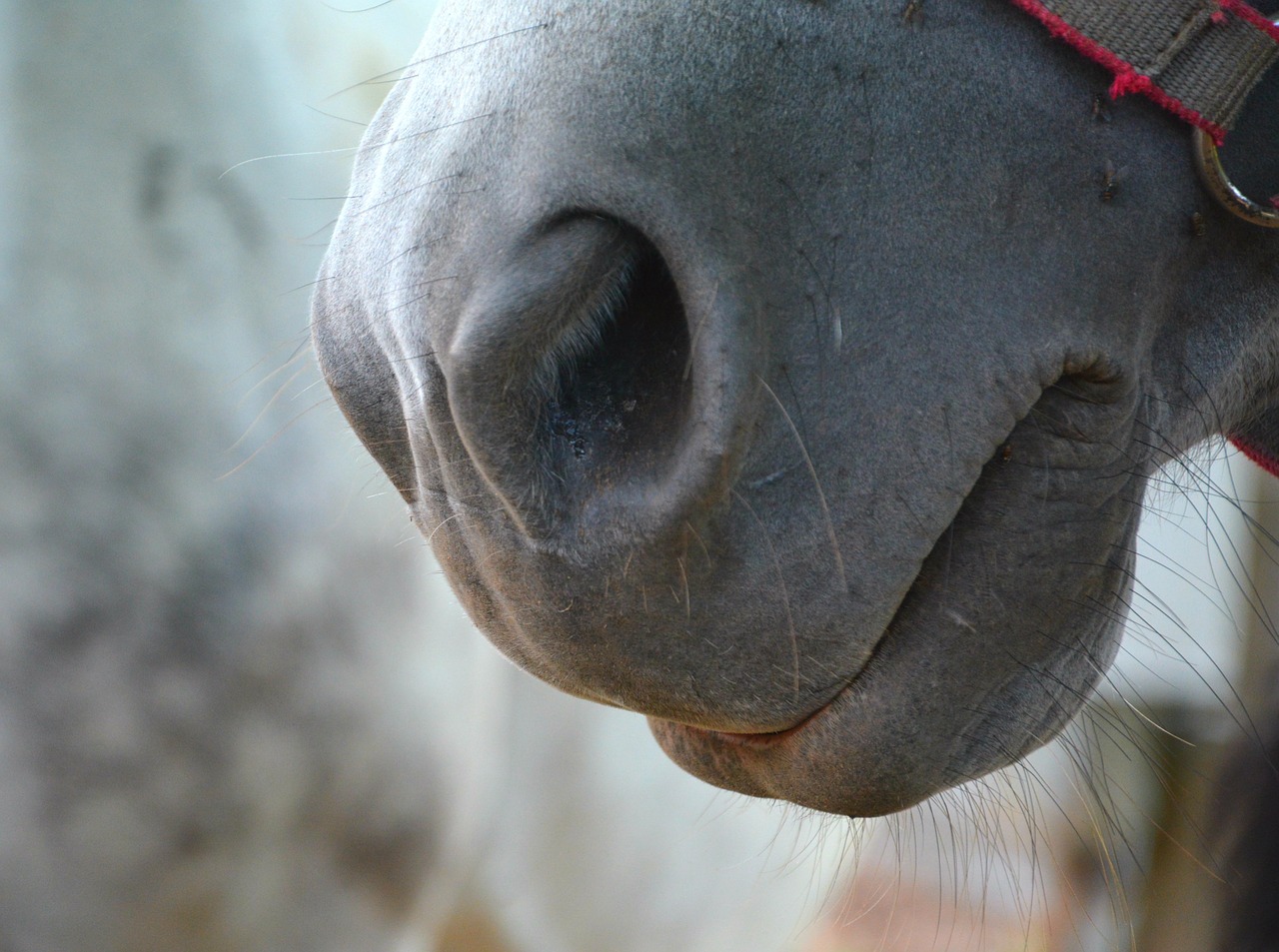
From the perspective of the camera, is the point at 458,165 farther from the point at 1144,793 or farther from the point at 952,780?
the point at 1144,793

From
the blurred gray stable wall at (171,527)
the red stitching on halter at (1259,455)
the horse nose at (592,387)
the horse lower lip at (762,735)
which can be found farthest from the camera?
the blurred gray stable wall at (171,527)

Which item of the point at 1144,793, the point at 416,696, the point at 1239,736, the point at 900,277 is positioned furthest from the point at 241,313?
the point at 1144,793

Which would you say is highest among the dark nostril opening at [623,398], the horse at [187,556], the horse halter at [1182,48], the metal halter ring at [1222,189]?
the horse halter at [1182,48]

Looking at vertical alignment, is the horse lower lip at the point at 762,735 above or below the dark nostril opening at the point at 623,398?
below

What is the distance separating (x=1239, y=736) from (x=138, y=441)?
4.46 feet

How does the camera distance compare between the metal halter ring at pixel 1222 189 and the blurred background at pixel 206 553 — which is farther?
the blurred background at pixel 206 553

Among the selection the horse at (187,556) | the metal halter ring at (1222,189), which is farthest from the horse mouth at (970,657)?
the horse at (187,556)

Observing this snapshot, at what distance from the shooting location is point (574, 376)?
442 mm

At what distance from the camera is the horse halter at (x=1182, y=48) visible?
47 cm

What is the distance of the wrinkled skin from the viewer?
426 millimetres

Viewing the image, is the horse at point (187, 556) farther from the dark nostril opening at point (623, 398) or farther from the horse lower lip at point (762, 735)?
the dark nostril opening at point (623, 398)

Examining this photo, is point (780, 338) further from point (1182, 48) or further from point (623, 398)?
point (1182, 48)

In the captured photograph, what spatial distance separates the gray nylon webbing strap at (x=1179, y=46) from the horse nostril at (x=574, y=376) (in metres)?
0.21

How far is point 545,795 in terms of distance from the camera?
1391mm
